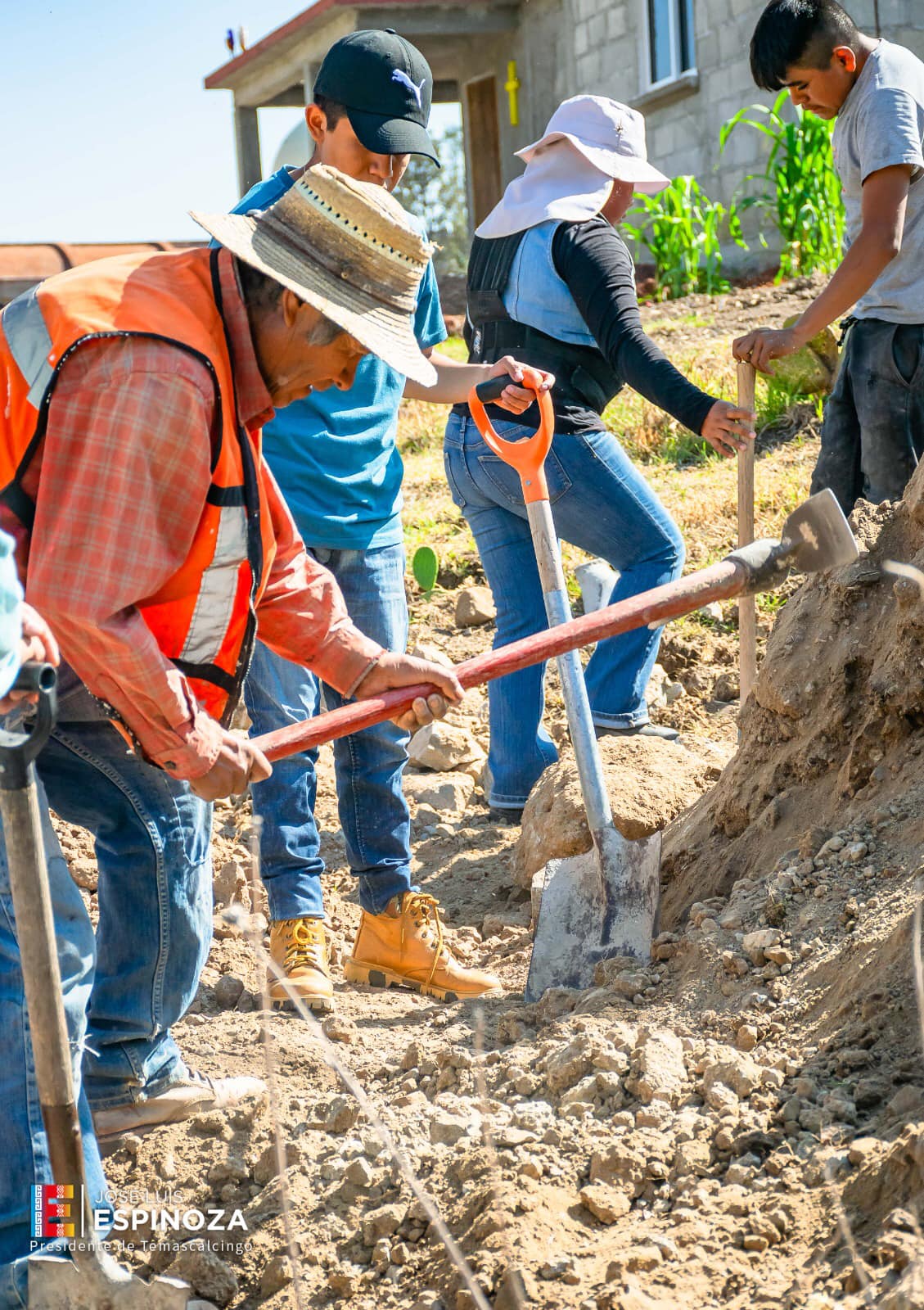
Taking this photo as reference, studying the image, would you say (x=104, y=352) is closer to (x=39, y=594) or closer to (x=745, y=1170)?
(x=39, y=594)

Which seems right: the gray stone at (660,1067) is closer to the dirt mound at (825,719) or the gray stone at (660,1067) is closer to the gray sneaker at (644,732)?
the dirt mound at (825,719)

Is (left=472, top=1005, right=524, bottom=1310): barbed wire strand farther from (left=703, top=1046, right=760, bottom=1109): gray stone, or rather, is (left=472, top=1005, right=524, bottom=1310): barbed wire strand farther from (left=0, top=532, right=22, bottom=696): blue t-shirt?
(left=0, top=532, right=22, bottom=696): blue t-shirt

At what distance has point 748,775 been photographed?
135 inches

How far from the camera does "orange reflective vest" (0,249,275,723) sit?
191cm

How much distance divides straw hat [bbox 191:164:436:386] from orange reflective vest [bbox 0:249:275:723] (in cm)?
10

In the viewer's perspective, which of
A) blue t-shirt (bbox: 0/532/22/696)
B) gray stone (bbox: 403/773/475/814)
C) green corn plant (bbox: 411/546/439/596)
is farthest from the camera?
green corn plant (bbox: 411/546/439/596)

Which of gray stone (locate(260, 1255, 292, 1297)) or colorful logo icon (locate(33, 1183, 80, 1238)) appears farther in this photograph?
gray stone (locate(260, 1255, 292, 1297))

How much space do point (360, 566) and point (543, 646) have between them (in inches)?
35.6

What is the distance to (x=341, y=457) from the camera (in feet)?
10.6

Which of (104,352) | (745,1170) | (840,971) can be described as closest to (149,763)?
(104,352)

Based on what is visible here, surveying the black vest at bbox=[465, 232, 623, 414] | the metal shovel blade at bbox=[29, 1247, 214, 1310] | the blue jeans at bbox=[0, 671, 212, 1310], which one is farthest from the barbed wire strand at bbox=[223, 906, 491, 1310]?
the black vest at bbox=[465, 232, 623, 414]

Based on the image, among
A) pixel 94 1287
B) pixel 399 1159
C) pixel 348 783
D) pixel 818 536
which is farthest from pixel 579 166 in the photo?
pixel 94 1287

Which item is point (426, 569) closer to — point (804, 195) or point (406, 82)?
point (406, 82)

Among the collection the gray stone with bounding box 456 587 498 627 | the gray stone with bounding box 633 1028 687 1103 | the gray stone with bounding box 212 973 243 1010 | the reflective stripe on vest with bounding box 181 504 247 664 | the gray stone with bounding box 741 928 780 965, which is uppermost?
the reflective stripe on vest with bounding box 181 504 247 664
